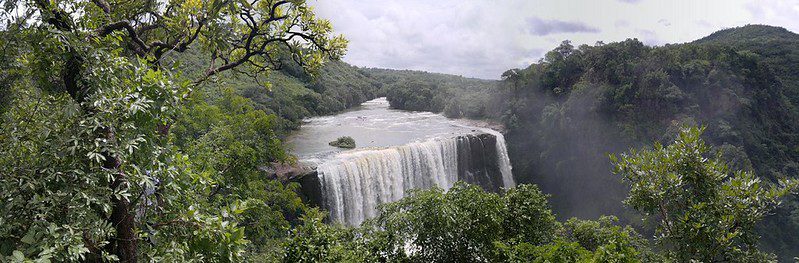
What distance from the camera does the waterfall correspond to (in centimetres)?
1820

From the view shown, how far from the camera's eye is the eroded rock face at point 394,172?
17.8m

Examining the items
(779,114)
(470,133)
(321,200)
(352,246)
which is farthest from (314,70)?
(779,114)

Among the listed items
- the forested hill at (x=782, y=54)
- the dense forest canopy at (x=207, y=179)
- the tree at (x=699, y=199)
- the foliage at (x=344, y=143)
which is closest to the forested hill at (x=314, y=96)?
the foliage at (x=344, y=143)

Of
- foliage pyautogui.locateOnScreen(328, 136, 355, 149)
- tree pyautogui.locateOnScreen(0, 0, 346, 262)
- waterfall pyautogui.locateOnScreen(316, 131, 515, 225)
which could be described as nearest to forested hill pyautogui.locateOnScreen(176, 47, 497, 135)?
foliage pyautogui.locateOnScreen(328, 136, 355, 149)

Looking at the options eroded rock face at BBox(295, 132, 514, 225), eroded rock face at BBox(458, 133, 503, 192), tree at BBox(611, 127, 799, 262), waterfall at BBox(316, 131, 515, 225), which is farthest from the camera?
eroded rock face at BBox(458, 133, 503, 192)

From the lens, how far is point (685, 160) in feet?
19.0

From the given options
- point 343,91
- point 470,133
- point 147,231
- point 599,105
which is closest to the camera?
point 147,231

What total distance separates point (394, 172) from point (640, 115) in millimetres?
18882

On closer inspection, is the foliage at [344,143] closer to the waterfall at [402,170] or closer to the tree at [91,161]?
the waterfall at [402,170]

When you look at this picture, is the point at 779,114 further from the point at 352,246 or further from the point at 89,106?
the point at 89,106

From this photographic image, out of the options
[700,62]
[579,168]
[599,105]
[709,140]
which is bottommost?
[579,168]

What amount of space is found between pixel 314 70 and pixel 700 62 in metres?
32.3

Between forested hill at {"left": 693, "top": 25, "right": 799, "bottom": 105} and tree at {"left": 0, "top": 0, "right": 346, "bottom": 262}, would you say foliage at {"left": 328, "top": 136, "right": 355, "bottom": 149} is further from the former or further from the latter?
forested hill at {"left": 693, "top": 25, "right": 799, "bottom": 105}

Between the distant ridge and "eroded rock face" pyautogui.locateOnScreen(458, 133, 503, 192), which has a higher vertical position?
the distant ridge
